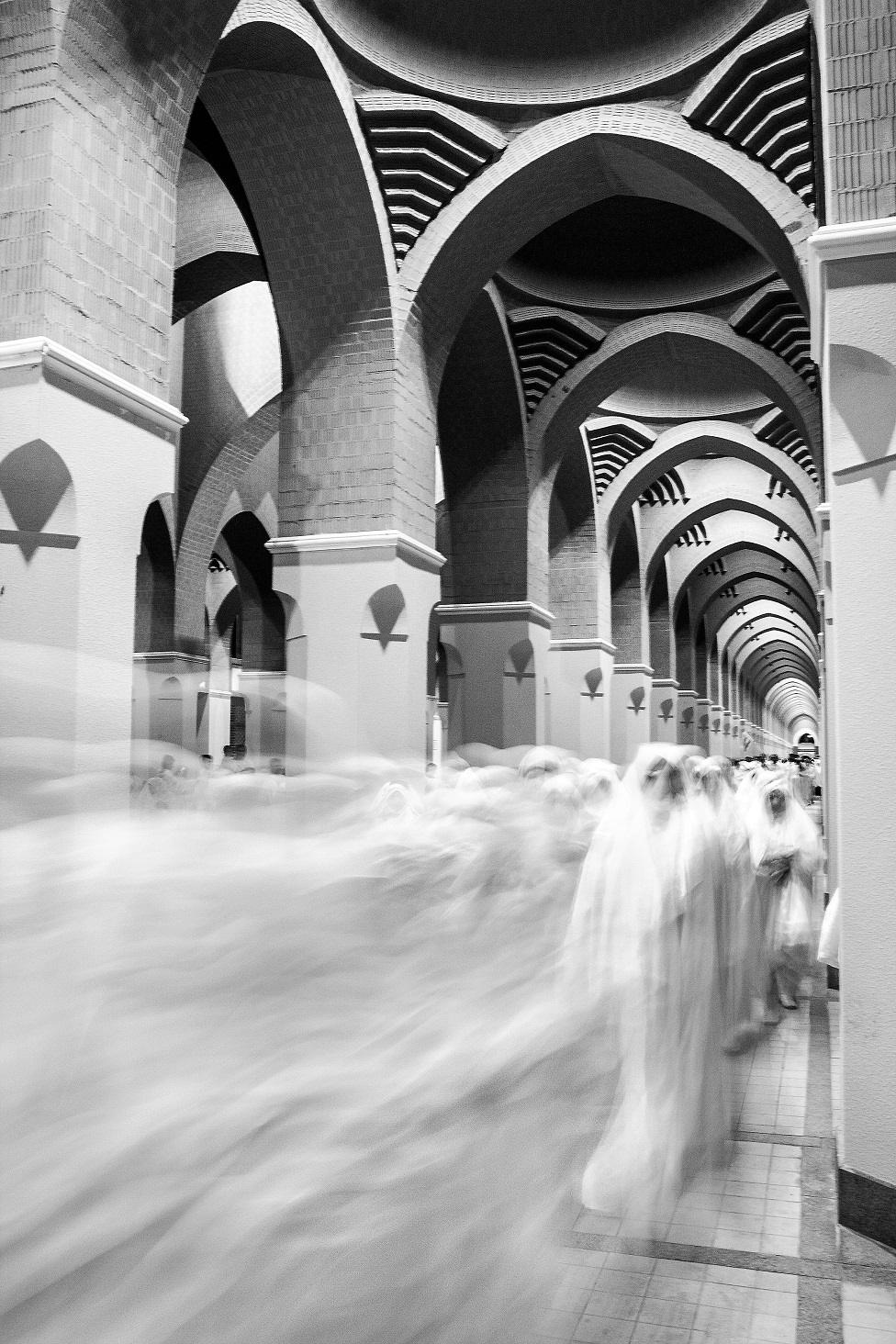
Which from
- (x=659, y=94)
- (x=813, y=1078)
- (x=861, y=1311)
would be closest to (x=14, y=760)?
(x=861, y=1311)

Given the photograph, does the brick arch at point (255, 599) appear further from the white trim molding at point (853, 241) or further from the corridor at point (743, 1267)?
the white trim molding at point (853, 241)

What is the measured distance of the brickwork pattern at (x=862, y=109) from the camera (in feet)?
11.7

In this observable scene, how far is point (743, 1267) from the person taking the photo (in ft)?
9.99

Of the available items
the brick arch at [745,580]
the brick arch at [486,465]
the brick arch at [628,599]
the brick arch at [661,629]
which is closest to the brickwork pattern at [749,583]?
the brick arch at [745,580]

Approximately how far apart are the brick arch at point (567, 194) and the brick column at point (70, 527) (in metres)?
3.75

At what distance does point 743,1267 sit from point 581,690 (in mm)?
11139

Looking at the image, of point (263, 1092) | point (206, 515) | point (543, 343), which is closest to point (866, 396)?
point (263, 1092)

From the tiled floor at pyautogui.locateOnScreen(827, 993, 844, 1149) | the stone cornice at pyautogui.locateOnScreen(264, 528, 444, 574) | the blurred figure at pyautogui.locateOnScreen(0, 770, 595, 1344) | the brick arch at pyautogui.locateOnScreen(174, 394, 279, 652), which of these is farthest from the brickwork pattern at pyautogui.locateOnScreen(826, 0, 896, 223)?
the brick arch at pyautogui.locateOnScreen(174, 394, 279, 652)

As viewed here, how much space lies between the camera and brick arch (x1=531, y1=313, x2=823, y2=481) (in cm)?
1123

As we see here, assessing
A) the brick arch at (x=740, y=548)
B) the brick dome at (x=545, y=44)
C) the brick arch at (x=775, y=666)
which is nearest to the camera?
the brick dome at (x=545, y=44)

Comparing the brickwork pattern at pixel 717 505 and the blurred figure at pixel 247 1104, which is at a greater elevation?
the brickwork pattern at pixel 717 505

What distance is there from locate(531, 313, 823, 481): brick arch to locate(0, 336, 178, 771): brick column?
274 inches

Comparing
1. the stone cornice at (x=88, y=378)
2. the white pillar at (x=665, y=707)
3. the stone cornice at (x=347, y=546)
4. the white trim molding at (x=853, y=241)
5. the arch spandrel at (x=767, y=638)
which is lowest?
the white pillar at (x=665, y=707)

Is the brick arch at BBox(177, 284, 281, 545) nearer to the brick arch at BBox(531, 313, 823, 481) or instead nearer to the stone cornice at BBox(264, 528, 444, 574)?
the brick arch at BBox(531, 313, 823, 481)
